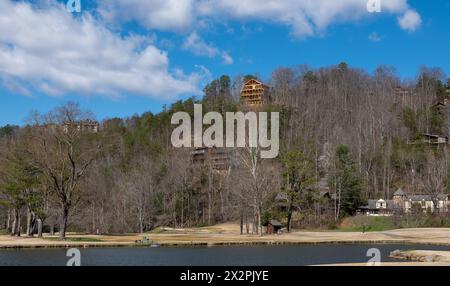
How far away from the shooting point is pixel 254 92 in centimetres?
14062

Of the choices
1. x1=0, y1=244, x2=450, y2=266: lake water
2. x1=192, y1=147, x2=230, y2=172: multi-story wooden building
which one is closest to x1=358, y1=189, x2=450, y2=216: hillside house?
x1=192, y1=147, x2=230, y2=172: multi-story wooden building

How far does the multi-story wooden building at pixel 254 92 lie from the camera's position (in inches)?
5376

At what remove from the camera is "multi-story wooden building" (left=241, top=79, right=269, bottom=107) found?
13655cm

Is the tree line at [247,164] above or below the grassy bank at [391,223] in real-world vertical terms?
above

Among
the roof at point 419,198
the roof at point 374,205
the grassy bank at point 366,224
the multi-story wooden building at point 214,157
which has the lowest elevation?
the grassy bank at point 366,224

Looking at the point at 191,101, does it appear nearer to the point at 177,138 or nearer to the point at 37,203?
the point at 177,138

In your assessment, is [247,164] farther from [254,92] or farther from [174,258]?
[254,92]

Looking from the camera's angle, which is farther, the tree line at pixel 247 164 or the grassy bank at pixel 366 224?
the grassy bank at pixel 366 224

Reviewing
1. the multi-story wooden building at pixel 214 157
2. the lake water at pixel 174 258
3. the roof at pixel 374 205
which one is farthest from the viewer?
the multi-story wooden building at pixel 214 157

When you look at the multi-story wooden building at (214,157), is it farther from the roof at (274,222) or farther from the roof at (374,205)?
the roof at (274,222)

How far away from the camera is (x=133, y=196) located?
85.6 metres

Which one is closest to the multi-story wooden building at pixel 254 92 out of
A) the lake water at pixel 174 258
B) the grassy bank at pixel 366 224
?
the grassy bank at pixel 366 224
